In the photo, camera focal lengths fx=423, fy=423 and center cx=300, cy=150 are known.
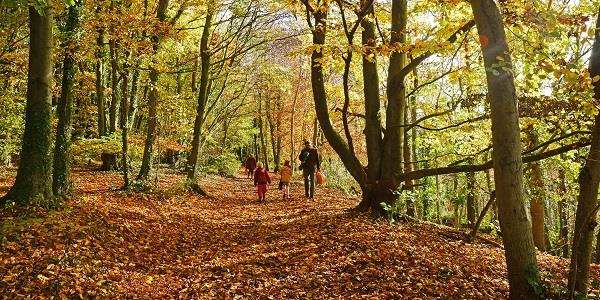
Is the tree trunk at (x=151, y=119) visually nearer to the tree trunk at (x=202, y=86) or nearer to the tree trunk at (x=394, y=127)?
the tree trunk at (x=202, y=86)

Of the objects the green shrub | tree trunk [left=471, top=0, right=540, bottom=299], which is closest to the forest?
tree trunk [left=471, top=0, right=540, bottom=299]

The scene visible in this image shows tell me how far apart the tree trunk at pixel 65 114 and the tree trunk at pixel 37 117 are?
0.99m

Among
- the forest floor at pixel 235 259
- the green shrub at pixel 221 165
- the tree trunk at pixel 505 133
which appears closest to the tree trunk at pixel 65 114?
the forest floor at pixel 235 259

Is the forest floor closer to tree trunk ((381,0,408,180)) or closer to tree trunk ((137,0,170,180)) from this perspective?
tree trunk ((381,0,408,180))

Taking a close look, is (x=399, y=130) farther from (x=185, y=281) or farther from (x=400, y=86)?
(x=185, y=281)

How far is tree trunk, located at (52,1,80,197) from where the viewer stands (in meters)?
9.34

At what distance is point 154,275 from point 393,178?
5550 millimetres

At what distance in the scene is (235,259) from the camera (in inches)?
295

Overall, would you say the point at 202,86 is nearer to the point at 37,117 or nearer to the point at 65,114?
the point at 65,114

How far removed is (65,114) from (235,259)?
5235 mm

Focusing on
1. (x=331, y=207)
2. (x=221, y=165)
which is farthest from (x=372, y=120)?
(x=221, y=165)

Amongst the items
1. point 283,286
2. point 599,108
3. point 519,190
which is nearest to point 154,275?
point 283,286

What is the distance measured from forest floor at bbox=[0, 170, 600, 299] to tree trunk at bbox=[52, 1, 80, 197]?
546 millimetres

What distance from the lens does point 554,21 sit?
3.93 meters
